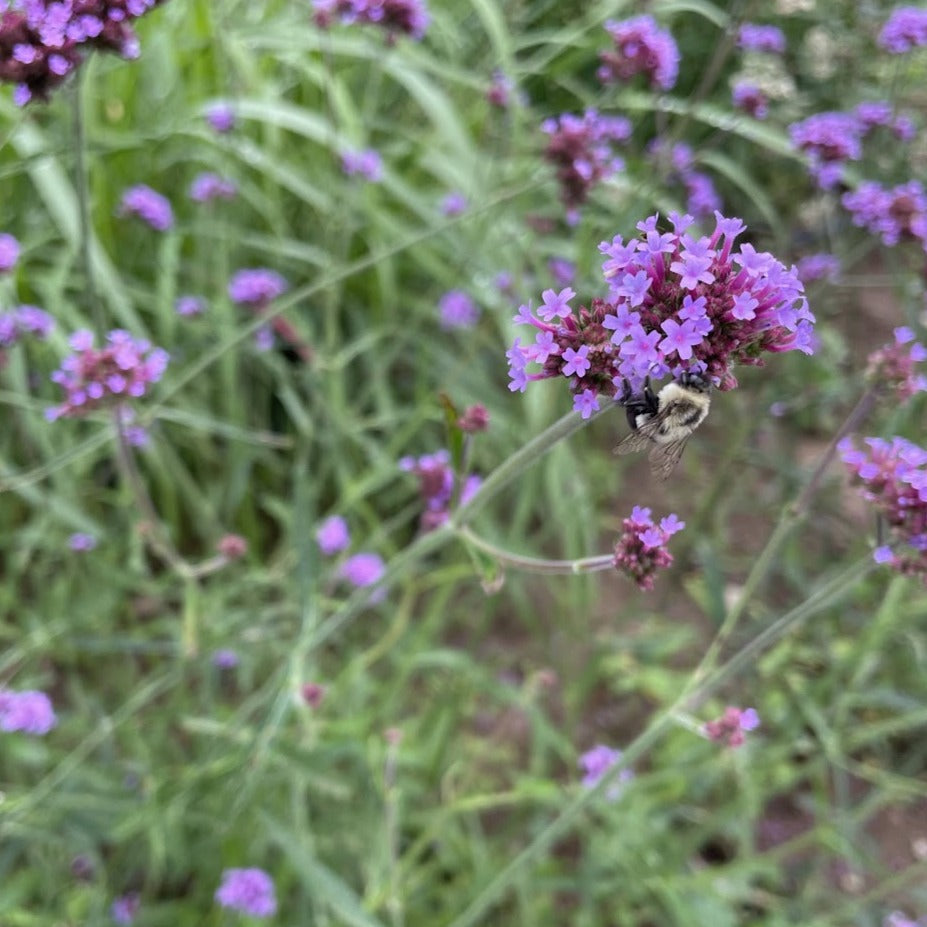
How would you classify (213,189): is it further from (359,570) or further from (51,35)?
(51,35)

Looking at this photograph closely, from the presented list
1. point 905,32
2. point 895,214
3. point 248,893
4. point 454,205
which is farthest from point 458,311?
point 248,893

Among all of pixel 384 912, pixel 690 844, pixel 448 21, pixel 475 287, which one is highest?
pixel 448 21

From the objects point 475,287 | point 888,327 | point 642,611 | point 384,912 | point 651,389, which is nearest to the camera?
point 651,389

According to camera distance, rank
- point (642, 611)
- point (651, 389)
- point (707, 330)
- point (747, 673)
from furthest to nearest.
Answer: point (642, 611) < point (747, 673) < point (651, 389) < point (707, 330)

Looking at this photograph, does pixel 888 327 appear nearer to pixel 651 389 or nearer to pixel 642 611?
pixel 642 611

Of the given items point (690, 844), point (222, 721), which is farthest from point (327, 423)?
point (690, 844)

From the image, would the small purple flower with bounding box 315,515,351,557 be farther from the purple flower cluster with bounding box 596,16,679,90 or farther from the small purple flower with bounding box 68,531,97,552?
the purple flower cluster with bounding box 596,16,679,90
